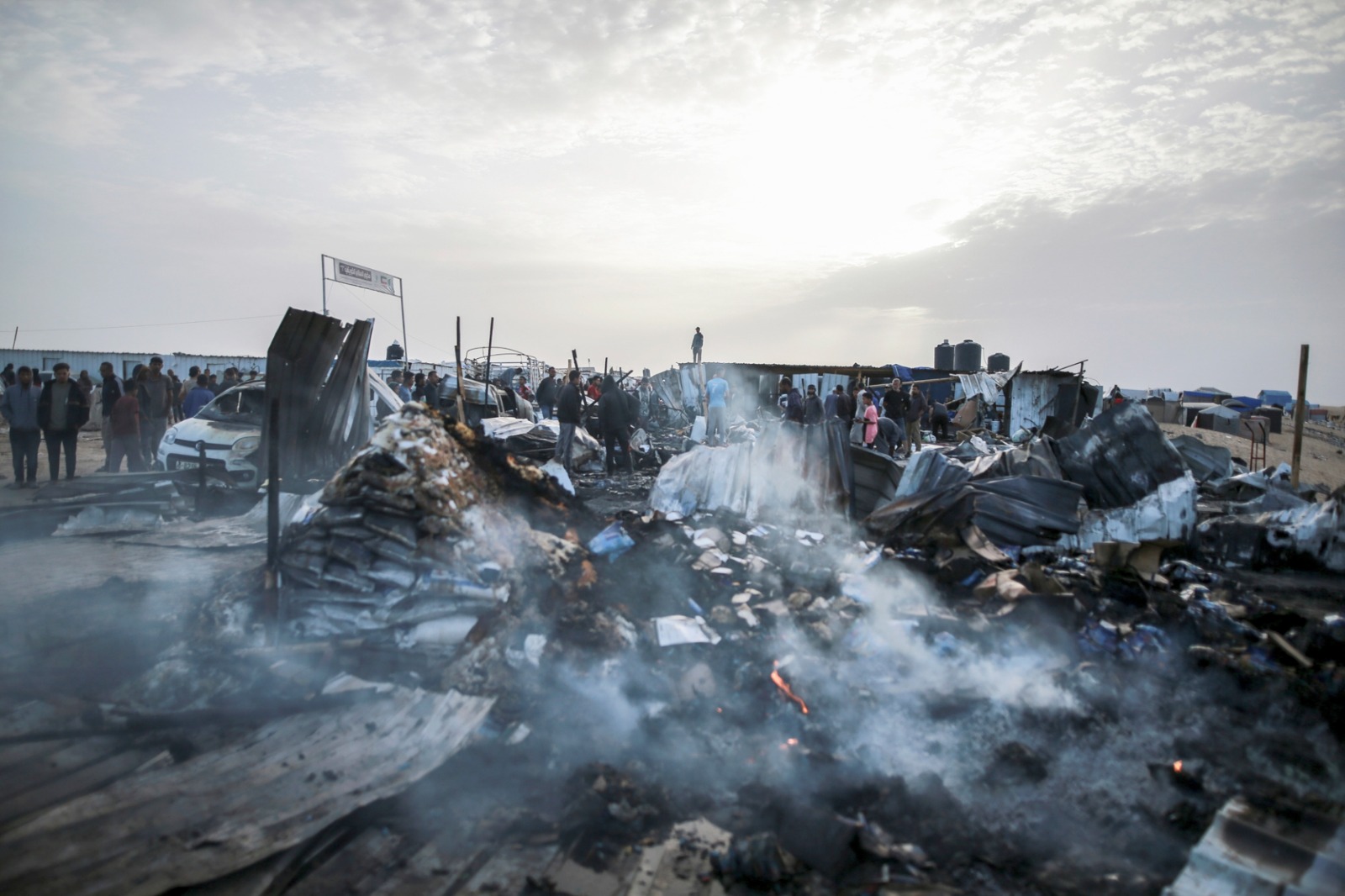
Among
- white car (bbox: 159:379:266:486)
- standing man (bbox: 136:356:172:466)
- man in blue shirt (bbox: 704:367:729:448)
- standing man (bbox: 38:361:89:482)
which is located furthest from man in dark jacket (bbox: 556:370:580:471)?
standing man (bbox: 38:361:89:482)

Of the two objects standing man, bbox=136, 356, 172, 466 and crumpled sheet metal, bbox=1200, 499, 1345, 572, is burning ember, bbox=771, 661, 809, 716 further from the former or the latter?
standing man, bbox=136, 356, 172, 466

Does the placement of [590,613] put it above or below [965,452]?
below

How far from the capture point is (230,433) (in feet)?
27.4

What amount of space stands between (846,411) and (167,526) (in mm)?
10709

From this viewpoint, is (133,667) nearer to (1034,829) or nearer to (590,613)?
(590,613)

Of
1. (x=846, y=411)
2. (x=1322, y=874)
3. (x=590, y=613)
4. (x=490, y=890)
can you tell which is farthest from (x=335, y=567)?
(x=846, y=411)

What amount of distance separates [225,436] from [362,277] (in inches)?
202

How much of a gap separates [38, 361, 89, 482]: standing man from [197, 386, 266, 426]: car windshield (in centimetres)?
167

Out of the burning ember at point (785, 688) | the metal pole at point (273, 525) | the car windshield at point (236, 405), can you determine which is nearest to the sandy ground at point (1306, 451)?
the burning ember at point (785, 688)

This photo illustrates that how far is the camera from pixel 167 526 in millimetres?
7074

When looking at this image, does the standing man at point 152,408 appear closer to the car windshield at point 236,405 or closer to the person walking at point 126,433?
the person walking at point 126,433

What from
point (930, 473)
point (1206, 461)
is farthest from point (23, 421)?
point (1206, 461)

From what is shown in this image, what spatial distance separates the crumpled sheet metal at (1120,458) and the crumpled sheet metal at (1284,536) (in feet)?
2.44

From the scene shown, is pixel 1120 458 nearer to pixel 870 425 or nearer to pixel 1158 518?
pixel 1158 518
